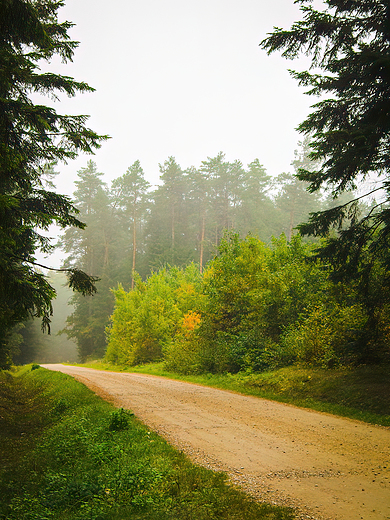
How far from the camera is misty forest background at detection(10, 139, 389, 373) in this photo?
12719 millimetres

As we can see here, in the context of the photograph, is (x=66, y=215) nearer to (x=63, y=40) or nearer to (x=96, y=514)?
(x=63, y=40)

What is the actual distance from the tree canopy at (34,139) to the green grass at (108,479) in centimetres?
281

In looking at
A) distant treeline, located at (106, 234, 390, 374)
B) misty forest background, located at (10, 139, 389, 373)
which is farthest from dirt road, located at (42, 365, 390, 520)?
misty forest background, located at (10, 139, 389, 373)

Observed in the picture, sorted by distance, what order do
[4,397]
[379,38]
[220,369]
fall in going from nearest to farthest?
1. [379,38]
2. [4,397]
3. [220,369]

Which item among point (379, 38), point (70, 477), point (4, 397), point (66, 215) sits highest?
point (379, 38)

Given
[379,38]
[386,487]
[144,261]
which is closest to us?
[386,487]

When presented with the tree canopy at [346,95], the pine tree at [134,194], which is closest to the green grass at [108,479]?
the tree canopy at [346,95]

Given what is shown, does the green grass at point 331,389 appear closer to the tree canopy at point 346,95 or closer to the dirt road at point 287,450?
the dirt road at point 287,450

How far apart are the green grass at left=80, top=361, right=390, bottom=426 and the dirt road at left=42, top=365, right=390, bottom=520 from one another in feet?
2.17

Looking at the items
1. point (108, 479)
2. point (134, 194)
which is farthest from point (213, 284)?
point (134, 194)

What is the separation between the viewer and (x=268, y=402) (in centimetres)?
1042

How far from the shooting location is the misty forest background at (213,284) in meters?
12.7

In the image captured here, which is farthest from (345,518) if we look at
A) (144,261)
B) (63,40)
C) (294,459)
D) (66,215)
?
(144,261)

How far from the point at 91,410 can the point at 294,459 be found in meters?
5.86
